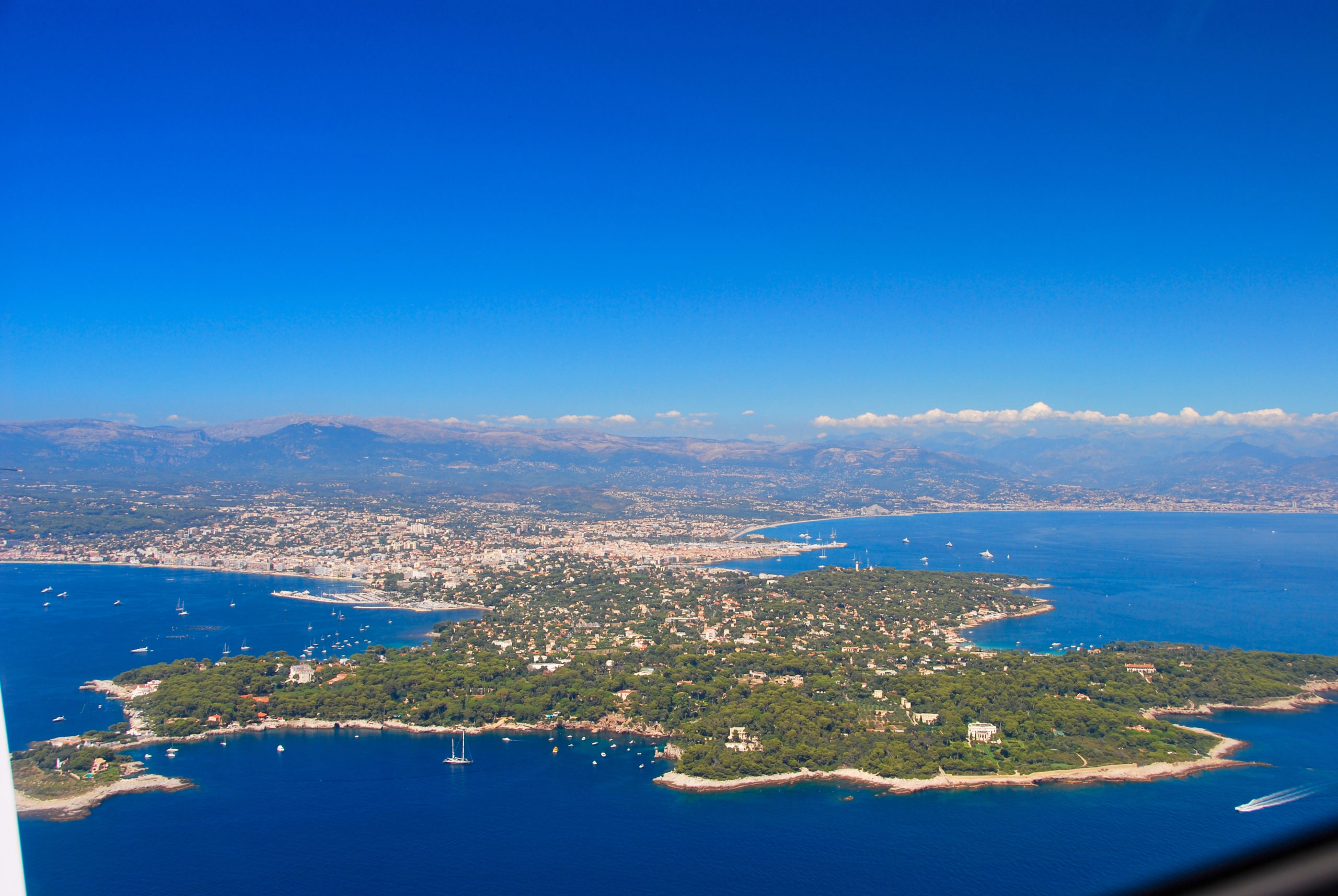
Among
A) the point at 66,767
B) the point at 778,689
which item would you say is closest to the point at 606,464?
the point at 778,689

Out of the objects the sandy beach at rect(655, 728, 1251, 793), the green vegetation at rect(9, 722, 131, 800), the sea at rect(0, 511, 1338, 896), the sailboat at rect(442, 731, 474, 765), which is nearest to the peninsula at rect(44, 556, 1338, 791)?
the sandy beach at rect(655, 728, 1251, 793)

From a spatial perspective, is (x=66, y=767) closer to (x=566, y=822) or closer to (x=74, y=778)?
(x=74, y=778)

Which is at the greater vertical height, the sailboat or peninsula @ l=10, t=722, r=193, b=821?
peninsula @ l=10, t=722, r=193, b=821

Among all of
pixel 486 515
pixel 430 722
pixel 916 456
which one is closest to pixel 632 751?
pixel 430 722

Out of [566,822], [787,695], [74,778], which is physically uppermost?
[787,695]

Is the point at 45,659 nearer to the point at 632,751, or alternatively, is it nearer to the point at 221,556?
the point at 632,751

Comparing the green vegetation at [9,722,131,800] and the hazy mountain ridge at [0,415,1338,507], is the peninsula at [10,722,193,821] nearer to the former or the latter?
the green vegetation at [9,722,131,800]

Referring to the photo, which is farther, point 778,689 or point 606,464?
point 606,464

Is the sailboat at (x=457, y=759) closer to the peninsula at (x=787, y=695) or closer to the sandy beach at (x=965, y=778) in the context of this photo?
the peninsula at (x=787, y=695)
